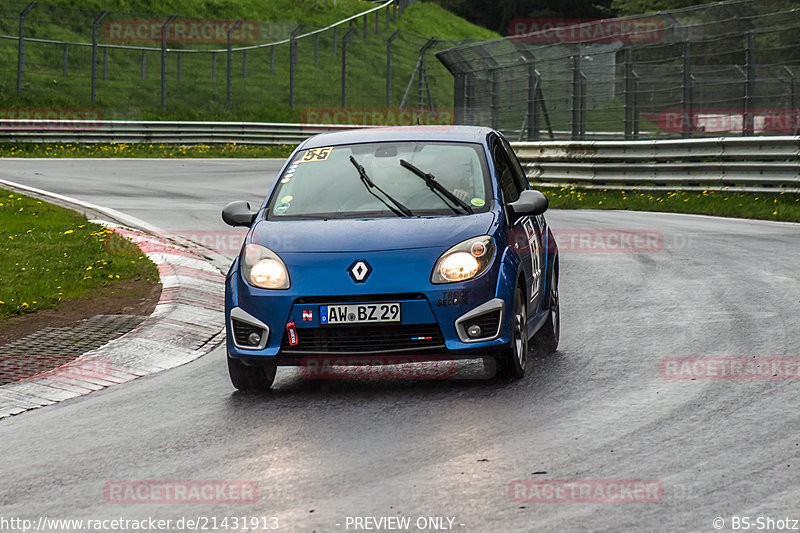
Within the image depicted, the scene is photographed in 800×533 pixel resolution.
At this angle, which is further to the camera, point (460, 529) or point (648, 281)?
point (648, 281)

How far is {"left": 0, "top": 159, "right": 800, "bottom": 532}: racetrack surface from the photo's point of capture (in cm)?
456

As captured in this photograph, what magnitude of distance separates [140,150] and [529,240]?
26754 mm

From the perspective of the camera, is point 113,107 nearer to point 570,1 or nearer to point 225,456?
point 225,456

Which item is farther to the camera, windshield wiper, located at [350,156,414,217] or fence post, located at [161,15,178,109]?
fence post, located at [161,15,178,109]

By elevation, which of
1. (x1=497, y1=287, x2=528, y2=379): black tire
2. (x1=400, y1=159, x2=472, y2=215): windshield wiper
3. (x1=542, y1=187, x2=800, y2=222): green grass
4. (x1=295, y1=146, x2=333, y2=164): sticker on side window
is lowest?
(x1=542, y1=187, x2=800, y2=222): green grass

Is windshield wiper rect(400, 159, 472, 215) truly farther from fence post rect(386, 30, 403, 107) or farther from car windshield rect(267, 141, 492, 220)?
fence post rect(386, 30, 403, 107)

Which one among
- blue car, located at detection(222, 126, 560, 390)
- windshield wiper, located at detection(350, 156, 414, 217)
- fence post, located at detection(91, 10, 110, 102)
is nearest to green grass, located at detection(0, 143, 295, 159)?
fence post, located at detection(91, 10, 110, 102)

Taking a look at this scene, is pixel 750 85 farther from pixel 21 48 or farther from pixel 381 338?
pixel 21 48

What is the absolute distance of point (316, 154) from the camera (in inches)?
313

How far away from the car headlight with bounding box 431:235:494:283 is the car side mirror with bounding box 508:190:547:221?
0.60 metres

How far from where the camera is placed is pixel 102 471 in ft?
17.4

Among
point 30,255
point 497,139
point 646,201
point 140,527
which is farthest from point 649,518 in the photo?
point 646,201

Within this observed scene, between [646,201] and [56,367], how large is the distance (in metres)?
14.2

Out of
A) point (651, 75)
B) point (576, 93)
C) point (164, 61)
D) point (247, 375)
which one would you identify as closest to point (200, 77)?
point (164, 61)
